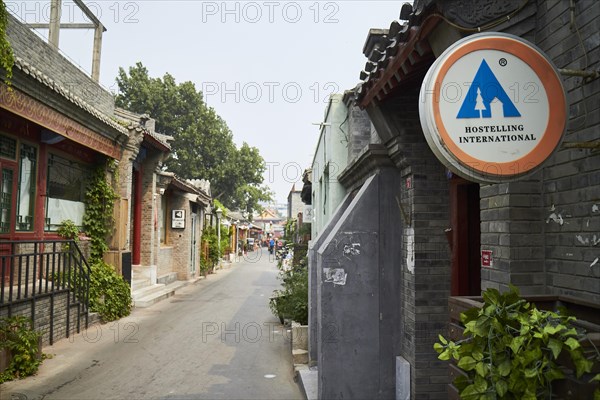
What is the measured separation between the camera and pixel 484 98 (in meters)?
2.66

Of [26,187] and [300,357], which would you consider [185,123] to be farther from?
[300,357]

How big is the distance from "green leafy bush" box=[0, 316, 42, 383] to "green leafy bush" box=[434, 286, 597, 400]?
6471mm

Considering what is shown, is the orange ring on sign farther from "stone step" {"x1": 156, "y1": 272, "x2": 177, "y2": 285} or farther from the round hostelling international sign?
"stone step" {"x1": 156, "y1": 272, "x2": 177, "y2": 285}

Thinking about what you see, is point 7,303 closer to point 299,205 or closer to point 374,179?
point 374,179

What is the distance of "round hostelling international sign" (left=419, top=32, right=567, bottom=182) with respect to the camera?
2588 mm

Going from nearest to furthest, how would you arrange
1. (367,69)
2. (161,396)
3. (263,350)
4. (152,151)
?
(367,69) → (161,396) → (263,350) → (152,151)

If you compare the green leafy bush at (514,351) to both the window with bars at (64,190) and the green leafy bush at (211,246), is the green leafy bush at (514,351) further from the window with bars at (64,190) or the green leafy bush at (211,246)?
the green leafy bush at (211,246)

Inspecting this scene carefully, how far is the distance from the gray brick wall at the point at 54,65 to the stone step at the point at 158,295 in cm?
552

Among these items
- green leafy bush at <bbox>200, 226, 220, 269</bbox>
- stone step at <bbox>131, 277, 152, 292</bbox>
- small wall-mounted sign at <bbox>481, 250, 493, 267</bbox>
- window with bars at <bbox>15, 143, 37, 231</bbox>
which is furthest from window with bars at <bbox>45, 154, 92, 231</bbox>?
green leafy bush at <bbox>200, 226, 220, 269</bbox>

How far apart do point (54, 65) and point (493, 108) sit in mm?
10572

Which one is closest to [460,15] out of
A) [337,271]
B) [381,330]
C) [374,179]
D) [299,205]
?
[374,179]

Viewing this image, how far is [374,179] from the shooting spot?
5844mm

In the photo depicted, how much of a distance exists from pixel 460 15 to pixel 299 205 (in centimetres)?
6391

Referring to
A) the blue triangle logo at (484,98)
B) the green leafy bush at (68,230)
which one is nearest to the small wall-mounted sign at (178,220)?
the green leafy bush at (68,230)
